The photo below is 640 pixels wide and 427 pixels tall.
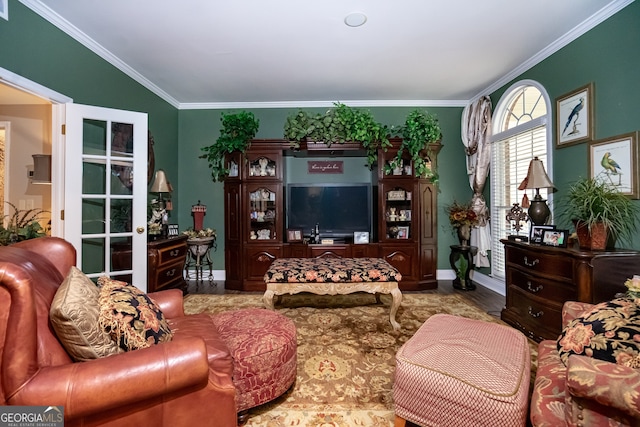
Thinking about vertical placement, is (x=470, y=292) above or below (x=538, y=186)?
below

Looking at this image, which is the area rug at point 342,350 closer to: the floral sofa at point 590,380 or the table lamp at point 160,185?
the floral sofa at point 590,380

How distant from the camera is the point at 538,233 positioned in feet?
8.61

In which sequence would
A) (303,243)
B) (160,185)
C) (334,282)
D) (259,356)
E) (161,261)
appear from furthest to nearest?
(303,243) → (160,185) → (161,261) → (334,282) → (259,356)

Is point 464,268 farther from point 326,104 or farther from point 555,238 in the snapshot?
point 326,104

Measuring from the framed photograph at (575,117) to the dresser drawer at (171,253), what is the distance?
440cm

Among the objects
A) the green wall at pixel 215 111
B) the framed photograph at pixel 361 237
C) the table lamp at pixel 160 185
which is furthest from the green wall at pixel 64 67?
the framed photograph at pixel 361 237

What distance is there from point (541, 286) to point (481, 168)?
81.7 inches

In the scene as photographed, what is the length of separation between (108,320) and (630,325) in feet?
7.01

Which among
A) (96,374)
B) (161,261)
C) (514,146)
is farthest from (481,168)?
(96,374)

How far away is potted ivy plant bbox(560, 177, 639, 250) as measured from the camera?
219 cm

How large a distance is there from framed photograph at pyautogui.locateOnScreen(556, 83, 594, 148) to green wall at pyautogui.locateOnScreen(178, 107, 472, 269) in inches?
62.8

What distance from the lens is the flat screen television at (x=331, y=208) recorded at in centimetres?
427

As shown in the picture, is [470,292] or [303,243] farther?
[303,243]

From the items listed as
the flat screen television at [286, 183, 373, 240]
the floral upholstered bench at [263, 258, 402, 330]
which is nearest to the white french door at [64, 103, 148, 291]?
the floral upholstered bench at [263, 258, 402, 330]
